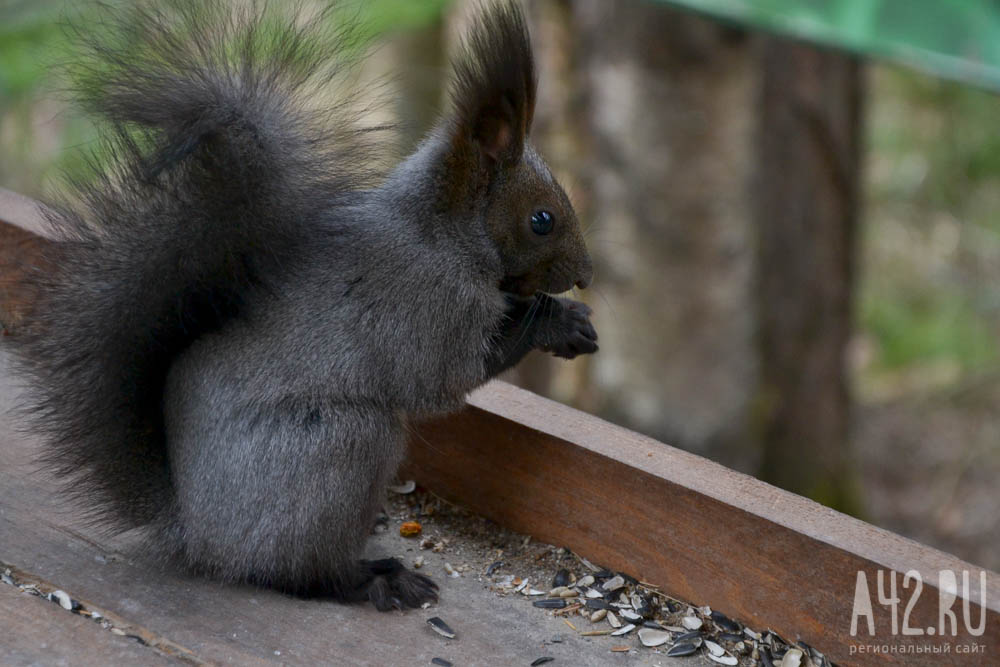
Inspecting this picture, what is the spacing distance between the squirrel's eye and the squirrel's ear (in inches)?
3.8

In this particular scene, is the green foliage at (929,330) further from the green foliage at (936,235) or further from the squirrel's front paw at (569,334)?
the squirrel's front paw at (569,334)

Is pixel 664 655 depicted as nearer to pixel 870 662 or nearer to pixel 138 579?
pixel 870 662

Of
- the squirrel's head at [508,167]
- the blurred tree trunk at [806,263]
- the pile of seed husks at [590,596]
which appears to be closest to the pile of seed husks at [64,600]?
the pile of seed husks at [590,596]

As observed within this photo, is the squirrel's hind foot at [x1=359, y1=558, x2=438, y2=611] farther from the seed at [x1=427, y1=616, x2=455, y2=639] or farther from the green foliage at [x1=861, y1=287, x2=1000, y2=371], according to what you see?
the green foliage at [x1=861, y1=287, x2=1000, y2=371]

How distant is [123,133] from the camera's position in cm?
162

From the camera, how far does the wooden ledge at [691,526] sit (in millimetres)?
1555

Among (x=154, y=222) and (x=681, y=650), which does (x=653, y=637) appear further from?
(x=154, y=222)

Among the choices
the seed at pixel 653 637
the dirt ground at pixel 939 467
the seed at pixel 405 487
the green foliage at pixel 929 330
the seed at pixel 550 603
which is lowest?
the dirt ground at pixel 939 467

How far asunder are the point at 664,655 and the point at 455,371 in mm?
467

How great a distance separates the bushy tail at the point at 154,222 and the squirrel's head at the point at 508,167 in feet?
0.72

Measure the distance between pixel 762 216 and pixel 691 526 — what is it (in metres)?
2.83

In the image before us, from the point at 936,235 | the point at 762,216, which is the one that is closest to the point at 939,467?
the point at 936,235

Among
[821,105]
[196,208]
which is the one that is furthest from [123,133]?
[821,105]


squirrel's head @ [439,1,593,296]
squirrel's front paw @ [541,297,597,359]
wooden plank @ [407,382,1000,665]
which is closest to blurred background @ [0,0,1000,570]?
squirrel's head @ [439,1,593,296]
